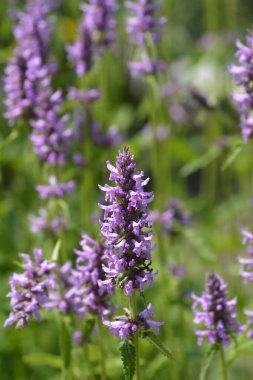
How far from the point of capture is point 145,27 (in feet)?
16.5

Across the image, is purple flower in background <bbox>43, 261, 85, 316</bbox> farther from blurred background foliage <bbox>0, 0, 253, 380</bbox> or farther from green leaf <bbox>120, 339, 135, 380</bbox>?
green leaf <bbox>120, 339, 135, 380</bbox>

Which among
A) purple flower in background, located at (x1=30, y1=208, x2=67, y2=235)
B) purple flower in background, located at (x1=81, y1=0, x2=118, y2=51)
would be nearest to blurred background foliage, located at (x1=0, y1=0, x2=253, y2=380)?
purple flower in background, located at (x1=30, y1=208, x2=67, y2=235)

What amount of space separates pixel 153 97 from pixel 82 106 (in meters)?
0.95

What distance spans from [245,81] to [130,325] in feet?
5.37

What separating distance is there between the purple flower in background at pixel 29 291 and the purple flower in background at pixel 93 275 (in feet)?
0.59

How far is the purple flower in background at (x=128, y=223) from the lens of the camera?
2.83m

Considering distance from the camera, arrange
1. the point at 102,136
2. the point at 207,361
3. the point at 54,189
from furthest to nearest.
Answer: the point at 102,136 < the point at 54,189 < the point at 207,361

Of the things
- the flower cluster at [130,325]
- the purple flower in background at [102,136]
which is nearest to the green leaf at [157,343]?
the flower cluster at [130,325]

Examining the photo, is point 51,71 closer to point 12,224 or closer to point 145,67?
point 145,67

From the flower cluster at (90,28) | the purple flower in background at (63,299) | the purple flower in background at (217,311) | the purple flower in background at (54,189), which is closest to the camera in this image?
the purple flower in background at (217,311)

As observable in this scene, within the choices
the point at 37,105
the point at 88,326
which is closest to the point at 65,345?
the point at 88,326

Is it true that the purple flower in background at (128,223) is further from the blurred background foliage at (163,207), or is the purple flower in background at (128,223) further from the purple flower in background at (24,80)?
the purple flower in background at (24,80)

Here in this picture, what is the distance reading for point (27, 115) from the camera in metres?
4.84

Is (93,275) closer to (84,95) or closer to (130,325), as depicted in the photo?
(130,325)
